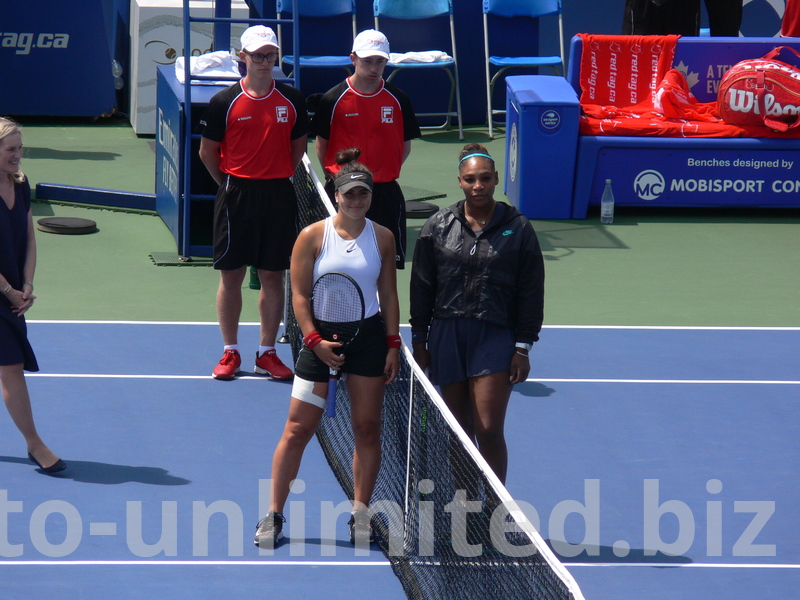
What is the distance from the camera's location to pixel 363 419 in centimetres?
494

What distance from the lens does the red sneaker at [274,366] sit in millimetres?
7199

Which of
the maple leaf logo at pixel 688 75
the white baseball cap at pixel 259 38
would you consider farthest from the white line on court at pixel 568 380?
the maple leaf logo at pixel 688 75

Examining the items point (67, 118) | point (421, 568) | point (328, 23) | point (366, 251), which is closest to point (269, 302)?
point (366, 251)

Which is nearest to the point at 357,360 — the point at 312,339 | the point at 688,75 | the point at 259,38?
the point at 312,339

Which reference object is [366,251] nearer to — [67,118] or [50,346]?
[50,346]

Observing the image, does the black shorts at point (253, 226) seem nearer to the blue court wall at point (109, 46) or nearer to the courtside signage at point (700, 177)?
the courtside signage at point (700, 177)

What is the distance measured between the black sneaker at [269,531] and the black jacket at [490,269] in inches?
47.1

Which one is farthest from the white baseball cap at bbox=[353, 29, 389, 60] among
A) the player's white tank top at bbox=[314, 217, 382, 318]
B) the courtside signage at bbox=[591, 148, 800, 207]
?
the courtside signage at bbox=[591, 148, 800, 207]

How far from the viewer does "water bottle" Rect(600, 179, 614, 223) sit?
38.8 ft

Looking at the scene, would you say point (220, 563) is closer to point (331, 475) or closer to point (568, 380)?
point (331, 475)

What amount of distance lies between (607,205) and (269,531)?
25.1 ft

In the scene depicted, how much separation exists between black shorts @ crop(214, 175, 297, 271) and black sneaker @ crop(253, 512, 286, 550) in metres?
2.29

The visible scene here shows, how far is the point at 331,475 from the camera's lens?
231 inches

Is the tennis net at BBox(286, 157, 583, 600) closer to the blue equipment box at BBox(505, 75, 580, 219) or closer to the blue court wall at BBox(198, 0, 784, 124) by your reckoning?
the blue equipment box at BBox(505, 75, 580, 219)
